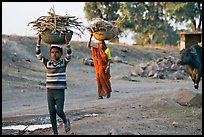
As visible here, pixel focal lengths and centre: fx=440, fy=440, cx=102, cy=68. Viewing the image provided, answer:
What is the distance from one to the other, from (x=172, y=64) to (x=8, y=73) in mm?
10369

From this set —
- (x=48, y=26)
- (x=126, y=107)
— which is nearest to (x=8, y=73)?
(x=126, y=107)

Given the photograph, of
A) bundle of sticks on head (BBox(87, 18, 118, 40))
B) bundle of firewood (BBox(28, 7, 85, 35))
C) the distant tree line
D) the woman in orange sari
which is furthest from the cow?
the distant tree line

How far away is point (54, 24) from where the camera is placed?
7152 mm

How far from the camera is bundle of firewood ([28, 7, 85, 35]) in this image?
7175 mm

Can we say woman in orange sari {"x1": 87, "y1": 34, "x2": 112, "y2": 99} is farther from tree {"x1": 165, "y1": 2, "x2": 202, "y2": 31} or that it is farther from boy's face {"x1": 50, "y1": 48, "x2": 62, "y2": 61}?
tree {"x1": 165, "y1": 2, "x2": 202, "y2": 31}

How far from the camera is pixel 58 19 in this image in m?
7.19

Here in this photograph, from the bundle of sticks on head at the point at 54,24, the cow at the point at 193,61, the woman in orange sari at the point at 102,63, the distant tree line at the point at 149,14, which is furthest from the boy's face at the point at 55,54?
the distant tree line at the point at 149,14

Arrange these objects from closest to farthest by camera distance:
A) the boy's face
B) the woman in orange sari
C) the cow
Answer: the boy's face < the woman in orange sari < the cow

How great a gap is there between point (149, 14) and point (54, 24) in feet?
156

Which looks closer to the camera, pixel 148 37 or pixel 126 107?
pixel 126 107

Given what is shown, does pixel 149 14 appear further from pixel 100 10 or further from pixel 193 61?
pixel 193 61

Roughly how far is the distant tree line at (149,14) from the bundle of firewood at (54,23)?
40.7 meters

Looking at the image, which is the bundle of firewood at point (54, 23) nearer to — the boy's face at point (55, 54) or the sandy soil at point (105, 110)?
the boy's face at point (55, 54)

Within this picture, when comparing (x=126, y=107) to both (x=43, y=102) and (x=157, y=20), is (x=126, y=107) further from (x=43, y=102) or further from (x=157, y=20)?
(x=157, y=20)
